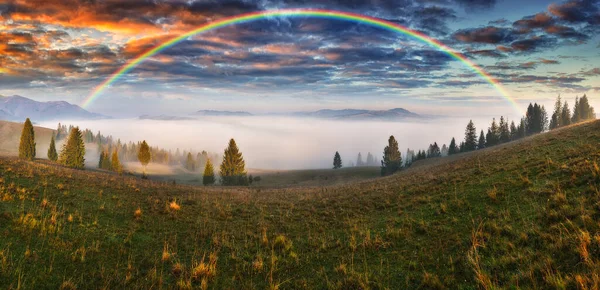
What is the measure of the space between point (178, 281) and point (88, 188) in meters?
14.0

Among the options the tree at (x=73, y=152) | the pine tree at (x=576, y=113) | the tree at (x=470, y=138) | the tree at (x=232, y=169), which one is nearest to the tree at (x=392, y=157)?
the tree at (x=470, y=138)

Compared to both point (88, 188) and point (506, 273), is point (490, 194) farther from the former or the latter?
point (88, 188)

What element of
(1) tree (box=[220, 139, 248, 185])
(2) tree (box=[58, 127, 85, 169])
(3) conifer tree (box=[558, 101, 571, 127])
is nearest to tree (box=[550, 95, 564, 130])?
(3) conifer tree (box=[558, 101, 571, 127])

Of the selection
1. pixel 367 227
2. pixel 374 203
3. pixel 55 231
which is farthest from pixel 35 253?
pixel 374 203

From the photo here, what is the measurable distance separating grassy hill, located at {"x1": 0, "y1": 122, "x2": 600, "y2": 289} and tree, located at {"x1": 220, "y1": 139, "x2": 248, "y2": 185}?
183 ft

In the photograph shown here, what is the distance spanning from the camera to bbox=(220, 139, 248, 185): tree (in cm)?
7106

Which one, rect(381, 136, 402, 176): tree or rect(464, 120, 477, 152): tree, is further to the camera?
rect(464, 120, 477, 152): tree

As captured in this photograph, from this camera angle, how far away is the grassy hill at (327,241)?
6730mm

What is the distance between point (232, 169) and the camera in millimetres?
71750

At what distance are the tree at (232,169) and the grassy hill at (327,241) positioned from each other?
5587cm

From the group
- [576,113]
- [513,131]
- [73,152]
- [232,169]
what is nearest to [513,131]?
[513,131]

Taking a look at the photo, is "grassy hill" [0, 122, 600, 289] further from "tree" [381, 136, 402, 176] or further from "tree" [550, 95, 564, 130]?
"tree" [550, 95, 564, 130]

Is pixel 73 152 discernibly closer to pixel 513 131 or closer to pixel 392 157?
pixel 392 157

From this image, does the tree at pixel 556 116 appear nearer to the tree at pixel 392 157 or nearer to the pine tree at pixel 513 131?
the pine tree at pixel 513 131
